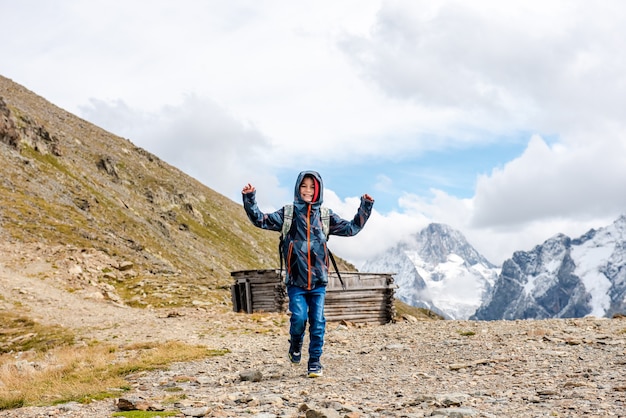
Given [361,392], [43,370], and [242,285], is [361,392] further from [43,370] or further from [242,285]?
[242,285]

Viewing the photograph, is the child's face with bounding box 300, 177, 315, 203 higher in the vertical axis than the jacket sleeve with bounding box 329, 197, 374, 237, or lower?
higher

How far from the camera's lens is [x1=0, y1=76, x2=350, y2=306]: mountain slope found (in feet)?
114

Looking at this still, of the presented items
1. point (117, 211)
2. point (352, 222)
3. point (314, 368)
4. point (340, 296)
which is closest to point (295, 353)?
point (314, 368)

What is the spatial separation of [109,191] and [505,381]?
78.4 metres

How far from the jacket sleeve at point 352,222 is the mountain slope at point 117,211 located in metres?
19.3

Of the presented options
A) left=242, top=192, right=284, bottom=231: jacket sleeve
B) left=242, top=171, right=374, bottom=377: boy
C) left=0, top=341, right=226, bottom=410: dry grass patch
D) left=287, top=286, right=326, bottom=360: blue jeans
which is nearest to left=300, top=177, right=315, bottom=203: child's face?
left=242, top=171, right=374, bottom=377: boy

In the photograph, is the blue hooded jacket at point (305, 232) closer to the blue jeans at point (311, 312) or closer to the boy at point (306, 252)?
the boy at point (306, 252)

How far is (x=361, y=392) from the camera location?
8359mm

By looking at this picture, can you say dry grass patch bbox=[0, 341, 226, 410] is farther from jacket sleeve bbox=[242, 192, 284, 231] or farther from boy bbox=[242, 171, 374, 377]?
jacket sleeve bbox=[242, 192, 284, 231]

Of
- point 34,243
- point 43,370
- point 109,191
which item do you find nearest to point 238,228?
point 109,191

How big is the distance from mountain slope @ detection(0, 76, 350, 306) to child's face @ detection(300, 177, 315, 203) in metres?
19.5

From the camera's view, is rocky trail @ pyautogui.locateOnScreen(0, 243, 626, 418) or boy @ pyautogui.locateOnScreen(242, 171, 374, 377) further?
boy @ pyautogui.locateOnScreen(242, 171, 374, 377)

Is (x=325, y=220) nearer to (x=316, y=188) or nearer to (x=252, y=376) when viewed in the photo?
(x=316, y=188)

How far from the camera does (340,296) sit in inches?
883
